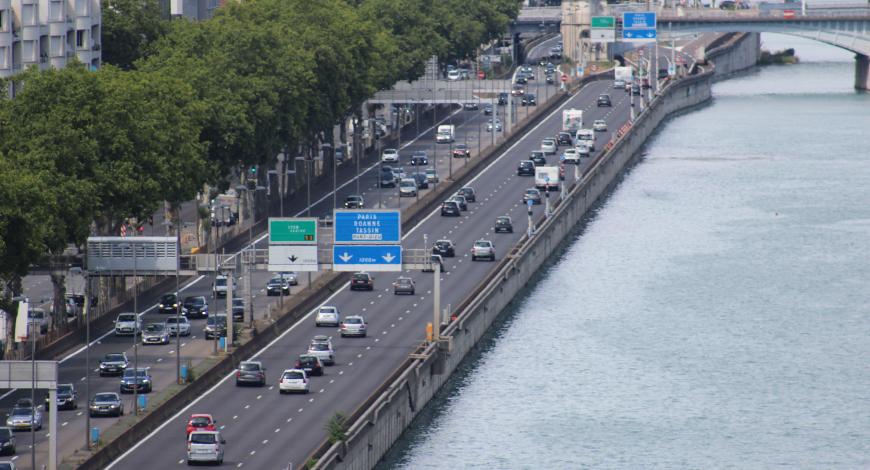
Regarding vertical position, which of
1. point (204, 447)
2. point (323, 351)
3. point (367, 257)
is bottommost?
point (204, 447)

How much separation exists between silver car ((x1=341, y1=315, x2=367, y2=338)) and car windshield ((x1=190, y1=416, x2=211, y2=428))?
Result: 1346 inches

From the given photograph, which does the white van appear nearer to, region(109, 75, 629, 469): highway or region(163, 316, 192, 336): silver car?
region(109, 75, 629, 469): highway

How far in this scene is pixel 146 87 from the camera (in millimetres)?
176625

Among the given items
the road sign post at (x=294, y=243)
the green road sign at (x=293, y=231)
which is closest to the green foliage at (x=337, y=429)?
the road sign post at (x=294, y=243)

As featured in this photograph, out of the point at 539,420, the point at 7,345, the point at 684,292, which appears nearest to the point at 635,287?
the point at 684,292

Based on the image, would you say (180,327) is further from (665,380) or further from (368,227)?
(665,380)

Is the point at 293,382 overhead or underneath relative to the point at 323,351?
underneath

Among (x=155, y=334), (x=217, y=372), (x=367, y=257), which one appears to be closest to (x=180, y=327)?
(x=155, y=334)

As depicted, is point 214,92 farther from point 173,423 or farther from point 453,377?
point 173,423

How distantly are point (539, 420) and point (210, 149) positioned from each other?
61687mm

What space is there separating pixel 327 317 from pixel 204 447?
1753 inches

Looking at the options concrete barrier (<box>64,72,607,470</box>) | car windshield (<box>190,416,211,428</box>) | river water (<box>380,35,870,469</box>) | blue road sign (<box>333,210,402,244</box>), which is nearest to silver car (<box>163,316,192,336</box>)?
concrete barrier (<box>64,72,607,470</box>)

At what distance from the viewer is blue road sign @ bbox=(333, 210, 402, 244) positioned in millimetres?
152000

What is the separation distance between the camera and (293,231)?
15262cm
